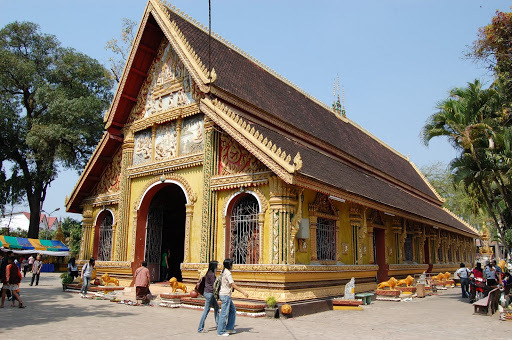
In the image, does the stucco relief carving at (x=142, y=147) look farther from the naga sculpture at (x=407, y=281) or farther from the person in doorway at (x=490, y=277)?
the person in doorway at (x=490, y=277)

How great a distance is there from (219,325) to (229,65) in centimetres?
1014

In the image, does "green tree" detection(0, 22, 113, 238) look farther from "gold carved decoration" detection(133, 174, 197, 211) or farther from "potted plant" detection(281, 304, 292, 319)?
"potted plant" detection(281, 304, 292, 319)

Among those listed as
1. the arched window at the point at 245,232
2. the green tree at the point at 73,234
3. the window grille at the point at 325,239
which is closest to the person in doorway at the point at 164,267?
the arched window at the point at 245,232

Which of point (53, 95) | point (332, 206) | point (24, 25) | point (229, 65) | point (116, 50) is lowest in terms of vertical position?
point (332, 206)

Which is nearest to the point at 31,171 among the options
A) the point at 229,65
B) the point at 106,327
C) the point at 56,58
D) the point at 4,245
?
the point at 4,245

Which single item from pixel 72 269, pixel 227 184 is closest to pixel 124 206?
pixel 72 269

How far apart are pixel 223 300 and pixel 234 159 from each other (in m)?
5.33

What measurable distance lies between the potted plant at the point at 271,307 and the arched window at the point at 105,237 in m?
8.41

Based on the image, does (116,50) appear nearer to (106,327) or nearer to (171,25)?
(171,25)

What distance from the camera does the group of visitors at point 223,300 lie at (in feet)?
26.5

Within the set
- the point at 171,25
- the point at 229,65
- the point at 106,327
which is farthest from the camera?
the point at 229,65

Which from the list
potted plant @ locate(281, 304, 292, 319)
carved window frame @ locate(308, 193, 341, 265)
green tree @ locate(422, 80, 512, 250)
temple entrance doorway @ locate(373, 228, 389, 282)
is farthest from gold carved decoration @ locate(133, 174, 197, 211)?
green tree @ locate(422, 80, 512, 250)

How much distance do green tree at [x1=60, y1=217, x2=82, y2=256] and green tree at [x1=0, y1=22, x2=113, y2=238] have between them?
23.2 feet

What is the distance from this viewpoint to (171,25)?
571 inches
